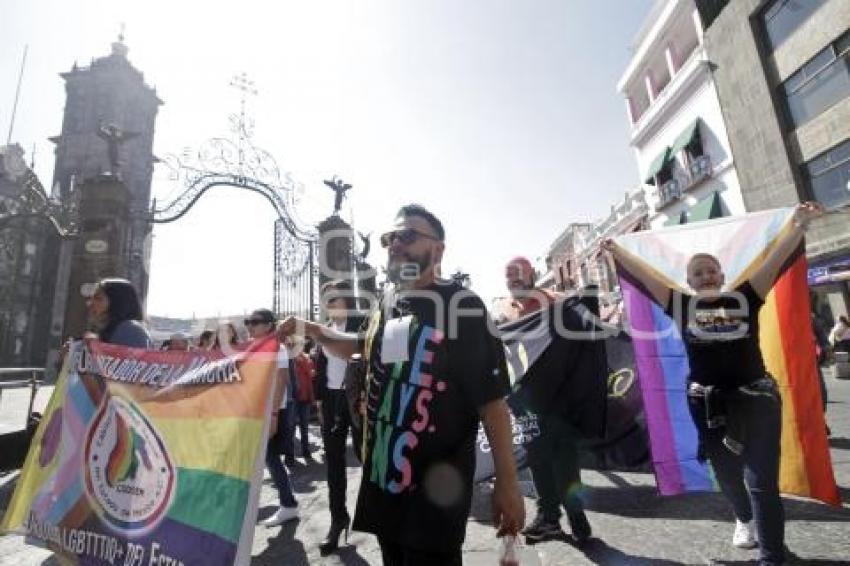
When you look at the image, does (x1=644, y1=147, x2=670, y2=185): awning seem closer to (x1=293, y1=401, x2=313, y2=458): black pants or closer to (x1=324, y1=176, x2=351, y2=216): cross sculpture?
(x1=324, y1=176, x2=351, y2=216): cross sculpture

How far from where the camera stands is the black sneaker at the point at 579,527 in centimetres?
→ 332

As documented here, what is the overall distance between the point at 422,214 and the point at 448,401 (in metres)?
0.77

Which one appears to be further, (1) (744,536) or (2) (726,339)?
(1) (744,536)

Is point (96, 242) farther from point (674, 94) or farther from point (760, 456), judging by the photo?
point (674, 94)

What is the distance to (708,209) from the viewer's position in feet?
64.4

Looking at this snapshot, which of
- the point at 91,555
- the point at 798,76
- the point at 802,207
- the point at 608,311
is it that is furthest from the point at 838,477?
the point at 798,76

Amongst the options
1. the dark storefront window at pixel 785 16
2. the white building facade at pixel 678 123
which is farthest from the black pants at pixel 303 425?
the dark storefront window at pixel 785 16

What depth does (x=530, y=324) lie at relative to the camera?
4.45 m

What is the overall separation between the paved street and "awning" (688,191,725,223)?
16750mm

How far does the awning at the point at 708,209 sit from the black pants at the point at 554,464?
18.2 m

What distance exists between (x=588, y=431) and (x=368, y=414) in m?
2.58

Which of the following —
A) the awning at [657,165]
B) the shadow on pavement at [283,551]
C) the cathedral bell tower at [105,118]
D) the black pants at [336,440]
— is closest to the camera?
the shadow on pavement at [283,551]

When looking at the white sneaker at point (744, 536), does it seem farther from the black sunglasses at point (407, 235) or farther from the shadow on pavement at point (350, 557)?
the black sunglasses at point (407, 235)

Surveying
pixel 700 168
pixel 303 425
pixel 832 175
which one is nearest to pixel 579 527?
pixel 303 425
